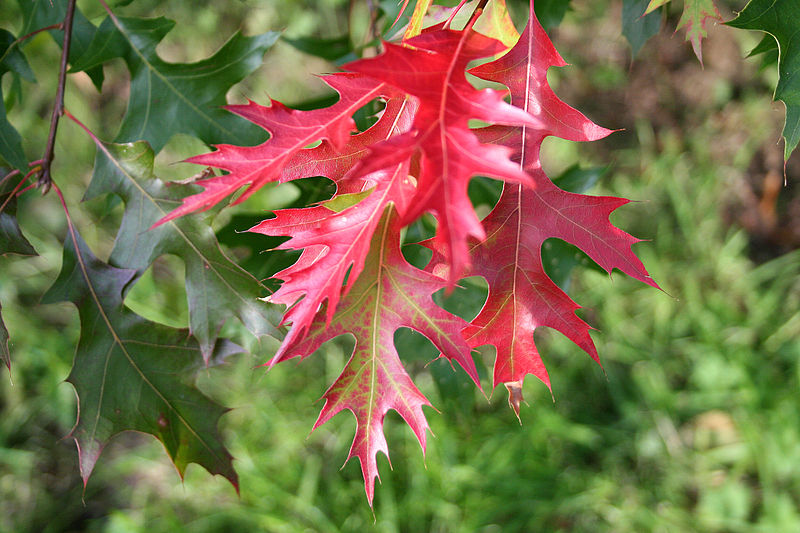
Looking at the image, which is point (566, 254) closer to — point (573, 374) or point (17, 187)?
point (17, 187)

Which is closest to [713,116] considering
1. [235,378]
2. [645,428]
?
[645,428]

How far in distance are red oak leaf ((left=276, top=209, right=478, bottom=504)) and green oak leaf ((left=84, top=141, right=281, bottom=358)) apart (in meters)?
0.12

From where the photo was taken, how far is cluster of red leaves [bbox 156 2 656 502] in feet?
1.34

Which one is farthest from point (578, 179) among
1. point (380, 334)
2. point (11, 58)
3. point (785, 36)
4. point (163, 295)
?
point (163, 295)

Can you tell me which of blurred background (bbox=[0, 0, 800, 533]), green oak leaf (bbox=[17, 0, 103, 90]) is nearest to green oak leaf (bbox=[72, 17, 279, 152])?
green oak leaf (bbox=[17, 0, 103, 90])

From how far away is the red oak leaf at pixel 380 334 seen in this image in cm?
48

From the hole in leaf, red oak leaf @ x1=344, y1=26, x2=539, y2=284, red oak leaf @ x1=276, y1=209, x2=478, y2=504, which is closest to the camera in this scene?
red oak leaf @ x1=344, y1=26, x2=539, y2=284

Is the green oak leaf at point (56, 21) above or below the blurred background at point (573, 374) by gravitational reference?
above

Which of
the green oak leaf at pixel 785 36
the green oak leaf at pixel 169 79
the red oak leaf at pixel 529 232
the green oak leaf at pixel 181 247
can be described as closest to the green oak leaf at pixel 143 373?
the green oak leaf at pixel 181 247

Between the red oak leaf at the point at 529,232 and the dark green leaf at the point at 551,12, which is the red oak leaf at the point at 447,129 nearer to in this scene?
the red oak leaf at the point at 529,232

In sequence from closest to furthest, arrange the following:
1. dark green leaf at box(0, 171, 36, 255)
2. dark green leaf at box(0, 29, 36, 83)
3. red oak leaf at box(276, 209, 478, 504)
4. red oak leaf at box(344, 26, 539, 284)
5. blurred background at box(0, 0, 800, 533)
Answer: red oak leaf at box(344, 26, 539, 284)
red oak leaf at box(276, 209, 478, 504)
dark green leaf at box(0, 171, 36, 255)
dark green leaf at box(0, 29, 36, 83)
blurred background at box(0, 0, 800, 533)

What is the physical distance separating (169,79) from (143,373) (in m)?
0.35

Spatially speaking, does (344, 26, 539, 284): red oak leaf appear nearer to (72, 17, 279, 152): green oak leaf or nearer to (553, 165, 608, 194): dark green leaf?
(72, 17, 279, 152): green oak leaf

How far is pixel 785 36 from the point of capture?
1.69ft
